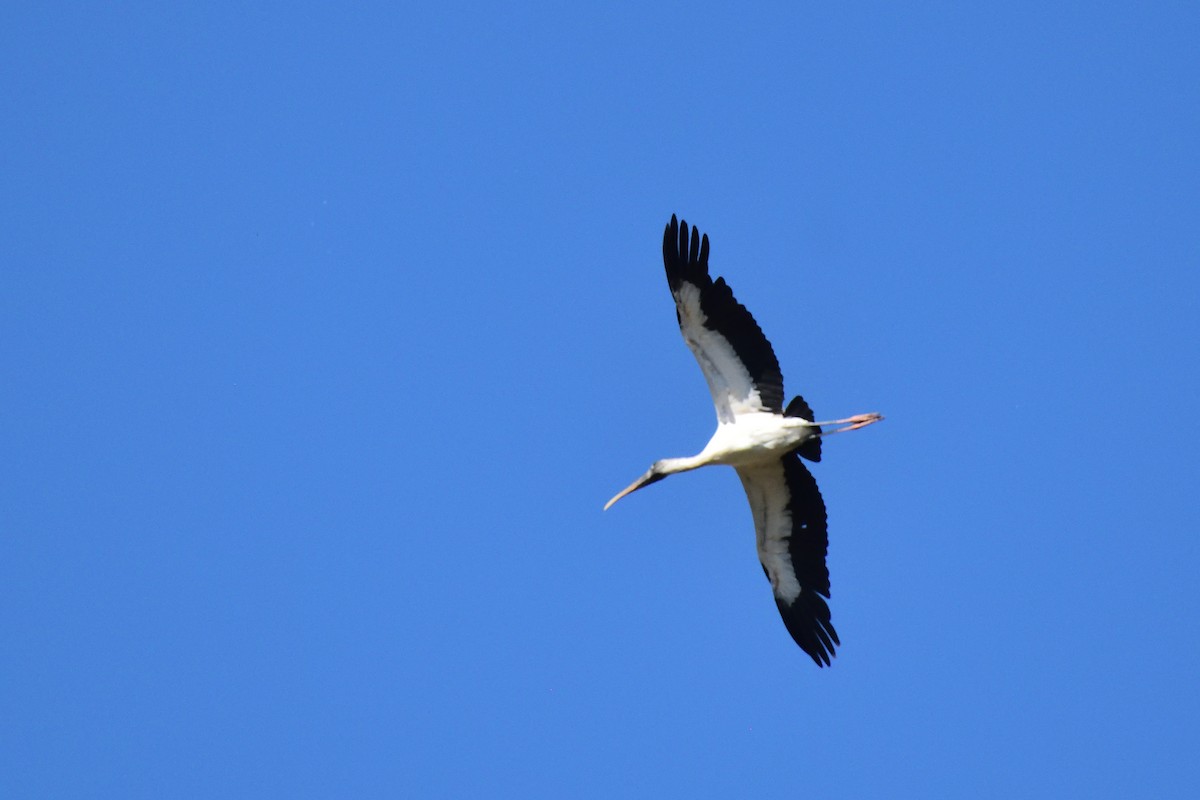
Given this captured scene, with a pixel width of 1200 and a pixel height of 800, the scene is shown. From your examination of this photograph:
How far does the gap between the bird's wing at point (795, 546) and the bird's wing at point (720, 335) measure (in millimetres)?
1126

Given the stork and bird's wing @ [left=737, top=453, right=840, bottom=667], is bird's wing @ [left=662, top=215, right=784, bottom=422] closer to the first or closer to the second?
the stork

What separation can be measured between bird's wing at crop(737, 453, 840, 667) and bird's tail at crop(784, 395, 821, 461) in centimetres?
50

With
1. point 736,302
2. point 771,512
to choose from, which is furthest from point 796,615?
point 736,302

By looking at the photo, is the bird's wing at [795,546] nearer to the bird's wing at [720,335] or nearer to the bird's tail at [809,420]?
the bird's tail at [809,420]

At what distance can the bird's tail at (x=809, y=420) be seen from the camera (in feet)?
59.2

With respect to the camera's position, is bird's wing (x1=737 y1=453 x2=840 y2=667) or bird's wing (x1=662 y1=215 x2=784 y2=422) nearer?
bird's wing (x1=662 y1=215 x2=784 y2=422)

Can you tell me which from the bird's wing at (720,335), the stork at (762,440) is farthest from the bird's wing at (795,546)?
the bird's wing at (720,335)

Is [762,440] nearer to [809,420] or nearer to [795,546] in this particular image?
[809,420]

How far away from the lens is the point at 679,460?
19094 millimetres

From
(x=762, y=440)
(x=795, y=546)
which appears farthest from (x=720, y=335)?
(x=795, y=546)

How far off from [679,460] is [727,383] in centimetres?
126

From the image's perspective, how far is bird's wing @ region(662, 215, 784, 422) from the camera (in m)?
17.8

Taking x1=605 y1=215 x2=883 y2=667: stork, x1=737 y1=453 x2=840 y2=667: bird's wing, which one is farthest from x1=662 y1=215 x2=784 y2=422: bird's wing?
x1=737 y1=453 x2=840 y2=667: bird's wing

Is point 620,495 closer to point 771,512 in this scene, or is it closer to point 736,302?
point 771,512
